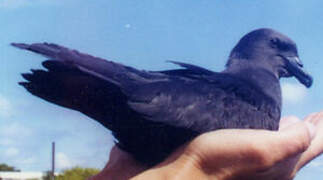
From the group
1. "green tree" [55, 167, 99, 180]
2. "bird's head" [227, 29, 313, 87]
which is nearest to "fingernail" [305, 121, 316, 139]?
"bird's head" [227, 29, 313, 87]

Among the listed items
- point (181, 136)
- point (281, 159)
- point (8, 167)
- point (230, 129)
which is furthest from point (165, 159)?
point (8, 167)

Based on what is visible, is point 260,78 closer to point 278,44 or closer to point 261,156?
point 278,44

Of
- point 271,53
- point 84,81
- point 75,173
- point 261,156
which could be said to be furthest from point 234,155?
point 75,173

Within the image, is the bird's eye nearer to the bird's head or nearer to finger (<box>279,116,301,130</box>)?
the bird's head

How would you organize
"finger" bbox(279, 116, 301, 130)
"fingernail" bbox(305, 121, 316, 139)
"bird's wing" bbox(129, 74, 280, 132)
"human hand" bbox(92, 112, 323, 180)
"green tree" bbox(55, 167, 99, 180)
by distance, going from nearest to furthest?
"human hand" bbox(92, 112, 323, 180)
"bird's wing" bbox(129, 74, 280, 132)
"fingernail" bbox(305, 121, 316, 139)
"finger" bbox(279, 116, 301, 130)
"green tree" bbox(55, 167, 99, 180)

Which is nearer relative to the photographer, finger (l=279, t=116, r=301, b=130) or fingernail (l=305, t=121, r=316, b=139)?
fingernail (l=305, t=121, r=316, b=139)

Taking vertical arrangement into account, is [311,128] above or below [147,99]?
below

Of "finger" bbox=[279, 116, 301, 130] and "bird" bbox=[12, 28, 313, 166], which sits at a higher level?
"bird" bbox=[12, 28, 313, 166]
